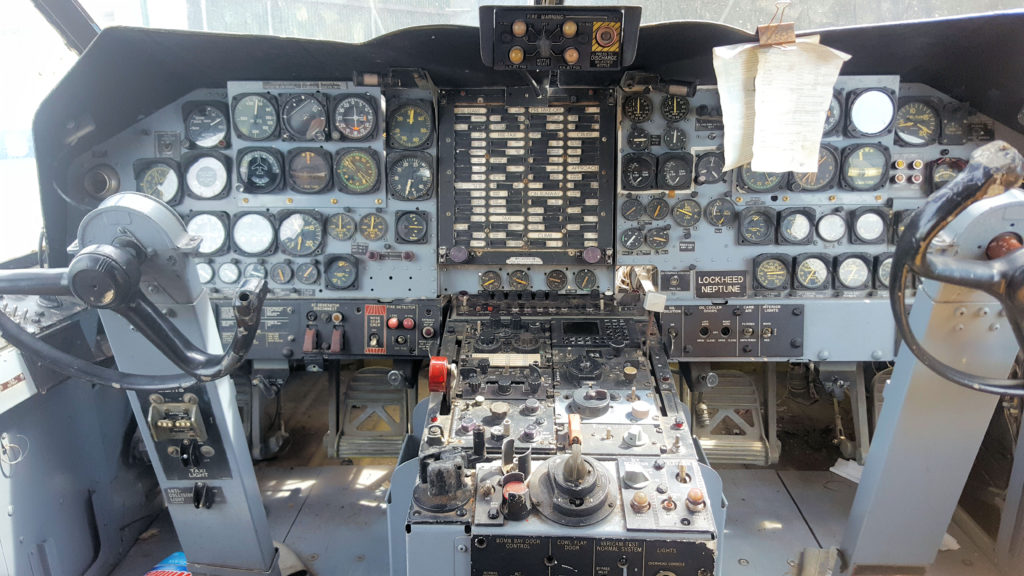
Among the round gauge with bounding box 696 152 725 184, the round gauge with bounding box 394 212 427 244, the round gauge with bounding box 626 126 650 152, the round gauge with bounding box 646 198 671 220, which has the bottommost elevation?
the round gauge with bounding box 394 212 427 244

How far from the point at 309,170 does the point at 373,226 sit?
433 millimetres

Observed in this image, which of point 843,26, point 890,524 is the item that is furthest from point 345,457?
point 843,26

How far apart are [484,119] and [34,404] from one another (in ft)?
7.48

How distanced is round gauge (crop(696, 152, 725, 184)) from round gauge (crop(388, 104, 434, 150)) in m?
1.39

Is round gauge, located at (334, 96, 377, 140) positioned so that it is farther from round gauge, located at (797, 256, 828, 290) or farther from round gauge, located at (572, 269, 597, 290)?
round gauge, located at (797, 256, 828, 290)

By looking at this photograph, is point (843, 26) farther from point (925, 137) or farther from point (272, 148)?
point (272, 148)

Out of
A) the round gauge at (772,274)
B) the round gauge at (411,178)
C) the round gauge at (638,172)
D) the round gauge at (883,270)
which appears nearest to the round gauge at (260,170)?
the round gauge at (411,178)

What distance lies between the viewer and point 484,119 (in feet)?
10.6

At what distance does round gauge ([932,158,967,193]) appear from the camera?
325 centimetres

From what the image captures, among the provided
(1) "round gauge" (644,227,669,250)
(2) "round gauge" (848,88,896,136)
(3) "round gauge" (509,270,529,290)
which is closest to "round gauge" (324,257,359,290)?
(3) "round gauge" (509,270,529,290)

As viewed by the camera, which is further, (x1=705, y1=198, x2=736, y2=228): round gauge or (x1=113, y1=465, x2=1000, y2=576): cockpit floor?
(x1=705, y1=198, x2=736, y2=228): round gauge

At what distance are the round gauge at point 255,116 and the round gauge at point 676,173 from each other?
2.00 m

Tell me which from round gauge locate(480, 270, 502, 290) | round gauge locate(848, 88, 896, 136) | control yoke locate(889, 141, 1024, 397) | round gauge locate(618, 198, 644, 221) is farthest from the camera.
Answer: round gauge locate(480, 270, 502, 290)

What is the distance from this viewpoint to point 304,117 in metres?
3.26
